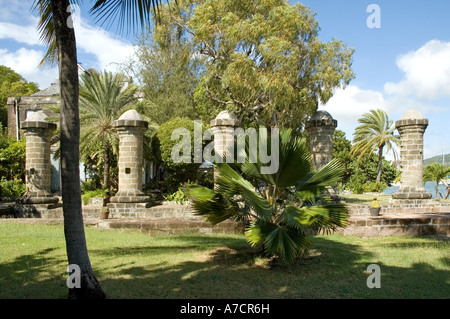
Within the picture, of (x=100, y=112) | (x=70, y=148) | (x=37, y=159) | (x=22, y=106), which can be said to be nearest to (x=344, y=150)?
(x=100, y=112)

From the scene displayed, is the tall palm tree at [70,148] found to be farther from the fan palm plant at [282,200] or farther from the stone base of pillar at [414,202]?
the stone base of pillar at [414,202]

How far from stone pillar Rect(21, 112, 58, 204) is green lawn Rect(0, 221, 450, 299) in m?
3.61

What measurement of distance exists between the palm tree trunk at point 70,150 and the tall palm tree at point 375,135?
28.9 metres

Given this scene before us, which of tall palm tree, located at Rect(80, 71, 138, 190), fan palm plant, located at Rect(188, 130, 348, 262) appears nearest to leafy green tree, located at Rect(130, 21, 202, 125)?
tall palm tree, located at Rect(80, 71, 138, 190)

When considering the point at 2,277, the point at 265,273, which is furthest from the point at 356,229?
the point at 2,277

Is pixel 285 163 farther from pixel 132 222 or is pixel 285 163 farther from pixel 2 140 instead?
pixel 2 140

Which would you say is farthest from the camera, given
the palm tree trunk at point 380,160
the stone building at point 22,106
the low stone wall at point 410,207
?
the palm tree trunk at point 380,160

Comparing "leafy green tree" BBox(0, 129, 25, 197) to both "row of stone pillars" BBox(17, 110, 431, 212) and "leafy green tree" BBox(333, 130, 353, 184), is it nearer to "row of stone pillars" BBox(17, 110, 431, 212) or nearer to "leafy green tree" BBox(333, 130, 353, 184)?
"row of stone pillars" BBox(17, 110, 431, 212)

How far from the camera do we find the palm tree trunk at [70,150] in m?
4.44

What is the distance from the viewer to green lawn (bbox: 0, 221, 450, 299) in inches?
201

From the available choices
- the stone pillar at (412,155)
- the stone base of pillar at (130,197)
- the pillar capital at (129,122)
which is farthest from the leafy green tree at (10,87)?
the stone pillar at (412,155)

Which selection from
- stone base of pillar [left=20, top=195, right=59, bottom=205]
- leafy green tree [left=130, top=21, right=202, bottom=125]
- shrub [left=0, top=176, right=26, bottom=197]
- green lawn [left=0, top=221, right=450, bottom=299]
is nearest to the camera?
green lawn [left=0, top=221, right=450, bottom=299]

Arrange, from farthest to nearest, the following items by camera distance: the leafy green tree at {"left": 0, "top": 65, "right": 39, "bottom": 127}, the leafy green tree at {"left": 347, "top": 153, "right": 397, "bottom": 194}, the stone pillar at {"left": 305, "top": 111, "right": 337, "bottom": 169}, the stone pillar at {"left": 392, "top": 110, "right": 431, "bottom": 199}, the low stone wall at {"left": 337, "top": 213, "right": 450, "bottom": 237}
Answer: the leafy green tree at {"left": 0, "top": 65, "right": 39, "bottom": 127}, the leafy green tree at {"left": 347, "top": 153, "right": 397, "bottom": 194}, the stone pillar at {"left": 305, "top": 111, "right": 337, "bottom": 169}, the stone pillar at {"left": 392, "top": 110, "right": 431, "bottom": 199}, the low stone wall at {"left": 337, "top": 213, "right": 450, "bottom": 237}
